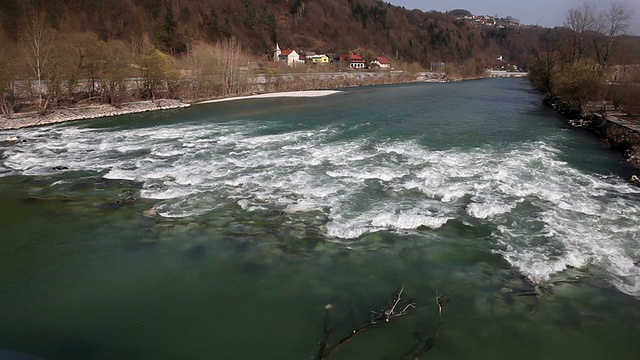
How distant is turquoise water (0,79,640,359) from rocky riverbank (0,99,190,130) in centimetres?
990

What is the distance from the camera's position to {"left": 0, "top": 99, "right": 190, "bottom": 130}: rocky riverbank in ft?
76.9

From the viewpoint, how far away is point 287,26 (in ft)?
385

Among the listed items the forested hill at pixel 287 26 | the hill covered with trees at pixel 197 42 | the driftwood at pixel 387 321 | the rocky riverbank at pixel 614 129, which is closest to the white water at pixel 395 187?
the driftwood at pixel 387 321

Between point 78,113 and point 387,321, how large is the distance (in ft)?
94.4

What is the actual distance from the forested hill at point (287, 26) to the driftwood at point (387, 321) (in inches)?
1987

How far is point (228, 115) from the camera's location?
28500 millimetres

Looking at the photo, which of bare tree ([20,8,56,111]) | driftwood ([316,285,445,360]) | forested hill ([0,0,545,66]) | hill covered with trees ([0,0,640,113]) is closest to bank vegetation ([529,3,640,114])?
hill covered with trees ([0,0,640,113])

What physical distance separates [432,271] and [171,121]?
2336cm

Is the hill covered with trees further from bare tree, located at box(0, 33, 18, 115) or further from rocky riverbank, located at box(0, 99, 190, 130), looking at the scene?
rocky riverbank, located at box(0, 99, 190, 130)

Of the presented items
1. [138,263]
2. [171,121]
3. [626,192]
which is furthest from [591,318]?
[171,121]

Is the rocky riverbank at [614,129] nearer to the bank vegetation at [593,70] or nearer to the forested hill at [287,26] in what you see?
the bank vegetation at [593,70]

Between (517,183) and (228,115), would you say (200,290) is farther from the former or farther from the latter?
(228,115)

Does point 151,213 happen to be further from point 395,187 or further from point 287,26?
point 287,26

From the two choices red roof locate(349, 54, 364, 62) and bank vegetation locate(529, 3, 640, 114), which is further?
red roof locate(349, 54, 364, 62)
